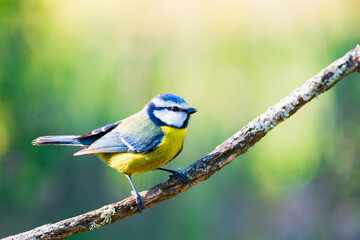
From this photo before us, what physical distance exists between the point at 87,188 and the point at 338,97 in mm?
1301

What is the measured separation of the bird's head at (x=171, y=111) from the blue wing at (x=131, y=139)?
31 millimetres

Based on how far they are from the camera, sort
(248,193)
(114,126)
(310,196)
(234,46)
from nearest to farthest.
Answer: (114,126) < (234,46) < (248,193) < (310,196)

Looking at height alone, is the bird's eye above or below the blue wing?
above

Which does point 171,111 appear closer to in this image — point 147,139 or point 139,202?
point 147,139

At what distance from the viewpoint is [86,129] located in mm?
1646

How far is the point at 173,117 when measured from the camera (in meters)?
1.22

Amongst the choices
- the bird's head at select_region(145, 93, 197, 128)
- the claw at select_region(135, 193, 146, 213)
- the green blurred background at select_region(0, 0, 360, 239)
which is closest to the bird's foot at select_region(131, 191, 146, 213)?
the claw at select_region(135, 193, 146, 213)

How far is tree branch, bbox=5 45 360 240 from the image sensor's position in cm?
95

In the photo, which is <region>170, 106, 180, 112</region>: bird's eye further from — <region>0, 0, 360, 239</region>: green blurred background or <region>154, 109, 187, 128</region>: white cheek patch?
<region>0, 0, 360, 239</region>: green blurred background

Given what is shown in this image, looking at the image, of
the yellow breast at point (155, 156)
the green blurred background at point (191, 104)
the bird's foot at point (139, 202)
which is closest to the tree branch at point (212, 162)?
the bird's foot at point (139, 202)

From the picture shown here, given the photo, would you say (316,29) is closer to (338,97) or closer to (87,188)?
(338,97)

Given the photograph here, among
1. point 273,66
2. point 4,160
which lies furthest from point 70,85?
point 273,66

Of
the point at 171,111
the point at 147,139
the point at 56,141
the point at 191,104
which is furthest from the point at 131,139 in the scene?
the point at 191,104

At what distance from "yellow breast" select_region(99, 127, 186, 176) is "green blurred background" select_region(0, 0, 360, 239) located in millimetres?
449
